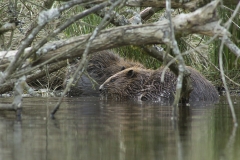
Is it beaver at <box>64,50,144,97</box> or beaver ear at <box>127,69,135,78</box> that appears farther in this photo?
beaver at <box>64,50,144,97</box>

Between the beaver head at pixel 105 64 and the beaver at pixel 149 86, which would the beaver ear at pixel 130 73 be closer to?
the beaver at pixel 149 86

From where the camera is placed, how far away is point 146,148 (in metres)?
3.43

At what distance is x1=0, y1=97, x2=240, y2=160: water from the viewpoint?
3.23m

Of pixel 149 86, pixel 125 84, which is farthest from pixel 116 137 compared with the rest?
pixel 125 84

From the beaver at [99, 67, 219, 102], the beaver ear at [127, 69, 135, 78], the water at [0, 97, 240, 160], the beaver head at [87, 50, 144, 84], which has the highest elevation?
the beaver head at [87, 50, 144, 84]

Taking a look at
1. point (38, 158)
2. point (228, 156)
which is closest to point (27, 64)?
point (38, 158)

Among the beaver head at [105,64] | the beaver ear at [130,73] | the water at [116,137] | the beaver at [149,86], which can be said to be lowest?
the water at [116,137]

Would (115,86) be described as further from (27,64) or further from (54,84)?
(27,64)

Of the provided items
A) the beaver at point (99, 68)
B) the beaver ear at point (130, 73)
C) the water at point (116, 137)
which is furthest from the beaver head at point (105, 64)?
the water at point (116, 137)

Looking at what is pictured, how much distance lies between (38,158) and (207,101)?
5.26 m

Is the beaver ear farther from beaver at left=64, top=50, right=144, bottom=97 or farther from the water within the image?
the water

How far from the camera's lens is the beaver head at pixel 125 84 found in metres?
9.47

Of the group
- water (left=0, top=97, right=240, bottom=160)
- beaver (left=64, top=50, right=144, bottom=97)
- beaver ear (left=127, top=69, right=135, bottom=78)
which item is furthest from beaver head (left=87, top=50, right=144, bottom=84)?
water (left=0, top=97, right=240, bottom=160)

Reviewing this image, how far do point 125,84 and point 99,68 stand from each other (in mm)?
774
